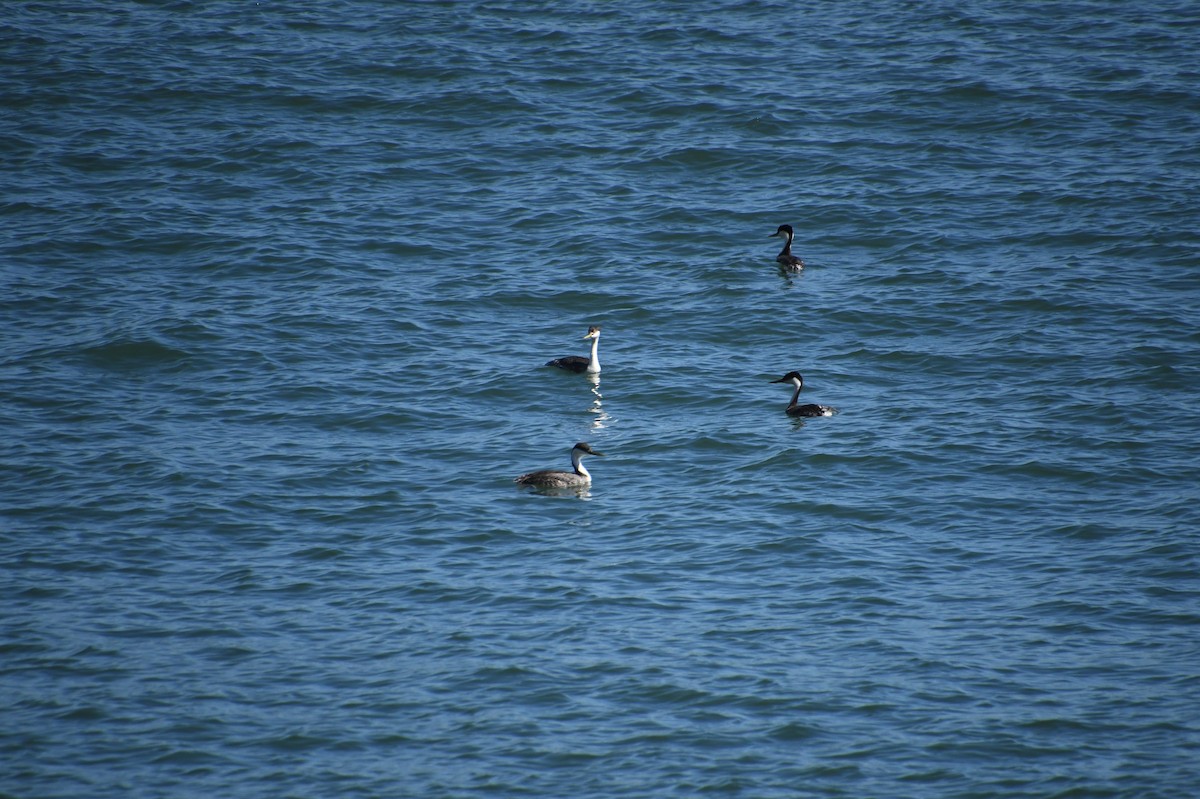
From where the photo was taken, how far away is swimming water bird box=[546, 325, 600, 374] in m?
20.2

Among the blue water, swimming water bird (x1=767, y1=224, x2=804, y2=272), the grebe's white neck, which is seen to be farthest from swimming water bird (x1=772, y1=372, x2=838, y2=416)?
swimming water bird (x1=767, y1=224, x2=804, y2=272)

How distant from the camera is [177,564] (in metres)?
14.6

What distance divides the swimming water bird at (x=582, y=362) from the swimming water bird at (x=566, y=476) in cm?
313

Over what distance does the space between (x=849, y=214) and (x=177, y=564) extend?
1579 centimetres

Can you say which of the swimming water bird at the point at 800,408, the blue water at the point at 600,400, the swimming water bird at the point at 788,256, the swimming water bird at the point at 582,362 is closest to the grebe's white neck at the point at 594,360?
the swimming water bird at the point at 582,362

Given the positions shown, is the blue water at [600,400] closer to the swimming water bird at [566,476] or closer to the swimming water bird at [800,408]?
the swimming water bird at [566,476]

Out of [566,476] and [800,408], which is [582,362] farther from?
[566,476]

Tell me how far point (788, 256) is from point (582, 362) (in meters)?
5.62

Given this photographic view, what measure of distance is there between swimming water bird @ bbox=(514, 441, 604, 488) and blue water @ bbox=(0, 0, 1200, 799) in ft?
0.70

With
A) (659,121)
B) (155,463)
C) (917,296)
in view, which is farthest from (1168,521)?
(659,121)

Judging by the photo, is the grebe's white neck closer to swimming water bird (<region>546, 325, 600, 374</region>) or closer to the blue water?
swimming water bird (<region>546, 325, 600, 374</region>)

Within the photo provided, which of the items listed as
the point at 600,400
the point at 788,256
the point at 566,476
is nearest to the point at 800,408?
the point at 600,400

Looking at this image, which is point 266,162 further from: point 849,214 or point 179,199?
point 849,214

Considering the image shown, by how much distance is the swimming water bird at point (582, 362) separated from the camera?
20.2m
